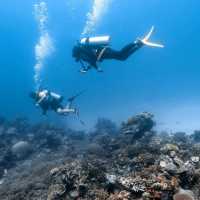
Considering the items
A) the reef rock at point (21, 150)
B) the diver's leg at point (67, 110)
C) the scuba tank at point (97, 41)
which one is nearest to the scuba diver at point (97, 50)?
the scuba tank at point (97, 41)

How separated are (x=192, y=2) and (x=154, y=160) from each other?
7994 centimetres

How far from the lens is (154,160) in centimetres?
877

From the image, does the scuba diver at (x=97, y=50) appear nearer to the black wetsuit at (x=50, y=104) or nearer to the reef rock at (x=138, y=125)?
the black wetsuit at (x=50, y=104)

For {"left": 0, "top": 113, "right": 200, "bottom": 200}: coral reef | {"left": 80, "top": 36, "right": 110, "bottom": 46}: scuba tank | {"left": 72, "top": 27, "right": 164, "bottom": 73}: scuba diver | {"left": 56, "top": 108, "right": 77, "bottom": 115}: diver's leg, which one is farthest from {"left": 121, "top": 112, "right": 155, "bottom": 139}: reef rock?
{"left": 80, "top": 36, "right": 110, "bottom": 46}: scuba tank

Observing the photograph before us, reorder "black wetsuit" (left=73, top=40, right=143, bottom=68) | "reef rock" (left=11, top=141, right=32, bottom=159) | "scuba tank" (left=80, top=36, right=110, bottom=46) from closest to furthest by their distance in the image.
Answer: "scuba tank" (left=80, top=36, right=110, bottom=46)
"black wetsuit" (left=73, top=40, right=143, bottom=68)
"reef rock" (left=11, top=141, right=32, bottom=159)

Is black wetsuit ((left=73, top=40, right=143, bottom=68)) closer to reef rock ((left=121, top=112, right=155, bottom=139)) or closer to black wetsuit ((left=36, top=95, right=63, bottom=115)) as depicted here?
black wetsuit ((left=36, top=95, right=63, bottom=115))

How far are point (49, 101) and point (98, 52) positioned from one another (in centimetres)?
465

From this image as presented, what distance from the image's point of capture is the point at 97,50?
12.4 metres

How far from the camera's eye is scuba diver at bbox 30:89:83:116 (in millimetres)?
15422

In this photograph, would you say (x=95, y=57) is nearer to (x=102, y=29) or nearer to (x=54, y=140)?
(x=54, y=140)

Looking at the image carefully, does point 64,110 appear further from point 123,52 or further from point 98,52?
point 123,52

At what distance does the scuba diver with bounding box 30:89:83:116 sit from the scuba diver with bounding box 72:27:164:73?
307cm

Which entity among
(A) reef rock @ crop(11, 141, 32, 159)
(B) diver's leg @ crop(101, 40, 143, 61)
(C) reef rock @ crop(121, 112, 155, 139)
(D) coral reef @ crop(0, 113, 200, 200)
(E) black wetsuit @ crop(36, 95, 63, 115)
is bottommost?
(D) coral reef @ crop(0, 113, 200, 200)

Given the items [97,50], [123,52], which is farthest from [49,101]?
[123,52]
